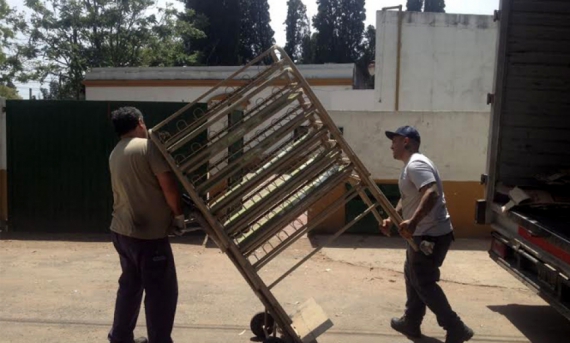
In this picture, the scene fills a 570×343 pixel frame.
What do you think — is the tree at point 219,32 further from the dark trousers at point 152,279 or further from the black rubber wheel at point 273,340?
the black rubber wheel at point 273,340

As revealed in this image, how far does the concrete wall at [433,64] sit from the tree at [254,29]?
89.7ft

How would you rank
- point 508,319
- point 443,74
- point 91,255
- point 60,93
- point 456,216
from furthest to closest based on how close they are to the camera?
1. point 60,93
2. point 443,74
3. point 456,216
4. point 91,255
5. point 508,319

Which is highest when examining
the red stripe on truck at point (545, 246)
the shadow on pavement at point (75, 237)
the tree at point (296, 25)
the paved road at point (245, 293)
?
the tree at point (296, 25)

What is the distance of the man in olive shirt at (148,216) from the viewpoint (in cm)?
372

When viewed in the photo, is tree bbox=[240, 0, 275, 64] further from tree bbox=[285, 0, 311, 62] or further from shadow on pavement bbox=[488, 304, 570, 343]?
shadow on pavement bbox=[488, 304, 570, 343]

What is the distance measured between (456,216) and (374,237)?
1248mm

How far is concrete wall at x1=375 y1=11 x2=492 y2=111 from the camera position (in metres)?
13.9

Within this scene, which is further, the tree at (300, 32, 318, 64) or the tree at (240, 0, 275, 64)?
the tree at (300, 32, 318, 64)

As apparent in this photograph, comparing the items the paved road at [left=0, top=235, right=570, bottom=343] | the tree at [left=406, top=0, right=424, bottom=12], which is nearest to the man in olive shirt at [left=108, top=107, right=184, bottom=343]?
the paved road at [left=0, top=235, right=570, bottom=343]

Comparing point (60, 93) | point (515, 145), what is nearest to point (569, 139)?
point (515, 145)

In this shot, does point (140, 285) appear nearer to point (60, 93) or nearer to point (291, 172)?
point (291, 172)

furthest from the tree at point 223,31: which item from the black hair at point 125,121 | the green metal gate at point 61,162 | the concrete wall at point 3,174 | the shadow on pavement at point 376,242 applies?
the black hair at point 125,121

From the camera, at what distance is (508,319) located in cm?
529

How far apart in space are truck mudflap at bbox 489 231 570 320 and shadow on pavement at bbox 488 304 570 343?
51 centimetres
